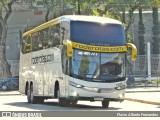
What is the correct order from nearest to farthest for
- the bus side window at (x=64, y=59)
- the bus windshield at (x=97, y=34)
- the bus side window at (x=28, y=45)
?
the bus windshield at (x=97, y=34) < the bus side window at (x=64, y=59) < the bus side window at (x=28, y=45)

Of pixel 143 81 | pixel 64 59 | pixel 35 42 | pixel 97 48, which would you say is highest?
pixel 35 42

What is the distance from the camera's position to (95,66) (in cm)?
2342

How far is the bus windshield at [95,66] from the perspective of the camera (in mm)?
23328

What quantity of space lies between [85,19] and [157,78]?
2467cm

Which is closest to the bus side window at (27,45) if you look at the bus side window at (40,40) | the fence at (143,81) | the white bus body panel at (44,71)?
the white bus body panel at (44,71)

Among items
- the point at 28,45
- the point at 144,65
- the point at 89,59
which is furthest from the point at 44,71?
the point at 144,65

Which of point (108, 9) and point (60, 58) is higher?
point (108, 9)

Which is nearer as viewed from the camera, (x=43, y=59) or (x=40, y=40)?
(x=43, y=59)

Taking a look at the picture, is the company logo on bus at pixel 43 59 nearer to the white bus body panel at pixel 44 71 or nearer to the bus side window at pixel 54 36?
the white bus body panel at pixel 44 71

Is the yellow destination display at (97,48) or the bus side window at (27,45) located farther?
the bus side window at (27,45)

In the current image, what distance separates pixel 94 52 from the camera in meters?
23.5

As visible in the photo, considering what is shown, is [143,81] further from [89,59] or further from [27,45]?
[89,59]

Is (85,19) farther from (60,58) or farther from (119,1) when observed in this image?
(119,1)

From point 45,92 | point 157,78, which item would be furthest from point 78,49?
point 157,78
